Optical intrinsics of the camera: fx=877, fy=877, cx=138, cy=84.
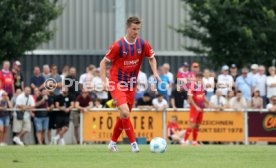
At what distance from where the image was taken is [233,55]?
107 ft

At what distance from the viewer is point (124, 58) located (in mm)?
17109

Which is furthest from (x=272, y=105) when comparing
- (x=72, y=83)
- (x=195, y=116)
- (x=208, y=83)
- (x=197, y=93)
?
(x=72, y=83)

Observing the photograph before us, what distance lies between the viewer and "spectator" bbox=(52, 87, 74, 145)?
26578mm

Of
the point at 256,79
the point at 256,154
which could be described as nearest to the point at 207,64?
the point at 256,79

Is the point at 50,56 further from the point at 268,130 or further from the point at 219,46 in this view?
the point at 268,130

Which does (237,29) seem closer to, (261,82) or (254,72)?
(254,72)

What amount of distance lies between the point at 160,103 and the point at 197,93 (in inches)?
133

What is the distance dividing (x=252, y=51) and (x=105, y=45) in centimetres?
832

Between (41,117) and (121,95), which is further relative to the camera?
(41,117)

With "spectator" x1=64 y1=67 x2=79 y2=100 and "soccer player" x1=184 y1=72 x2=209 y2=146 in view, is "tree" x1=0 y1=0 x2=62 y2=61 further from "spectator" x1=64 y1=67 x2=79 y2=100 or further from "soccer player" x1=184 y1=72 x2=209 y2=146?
"soccer player" x1=184 y1=72 x2=209 y2=146

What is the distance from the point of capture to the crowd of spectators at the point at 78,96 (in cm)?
2645

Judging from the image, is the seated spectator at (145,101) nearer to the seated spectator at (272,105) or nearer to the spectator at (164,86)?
the spectator at (164,86)

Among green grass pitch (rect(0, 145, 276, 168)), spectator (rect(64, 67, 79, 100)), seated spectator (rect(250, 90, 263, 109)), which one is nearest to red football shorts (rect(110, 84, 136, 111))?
green grass pitch (rect(0, 145, 276, 168))

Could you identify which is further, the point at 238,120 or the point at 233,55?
the point at 233,55
